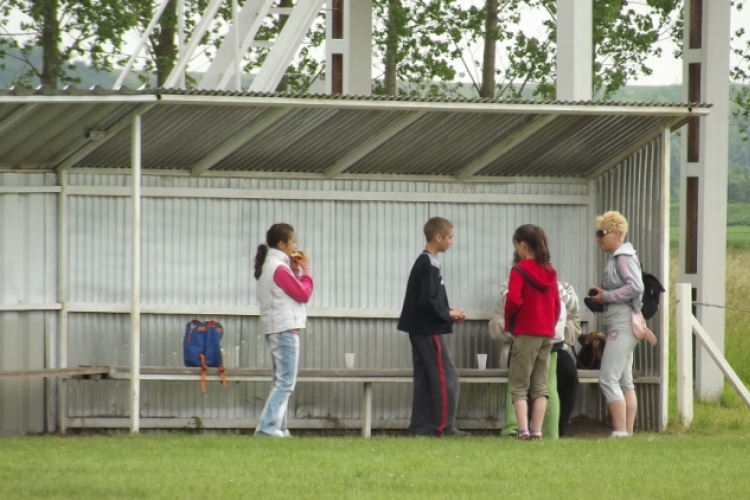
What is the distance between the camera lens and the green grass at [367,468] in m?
8.74

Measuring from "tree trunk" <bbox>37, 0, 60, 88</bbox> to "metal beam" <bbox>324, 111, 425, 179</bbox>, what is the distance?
15.2 m

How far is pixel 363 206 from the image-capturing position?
1277 centimetres

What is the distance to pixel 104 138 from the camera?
37.8ft

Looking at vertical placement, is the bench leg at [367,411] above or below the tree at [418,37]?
below

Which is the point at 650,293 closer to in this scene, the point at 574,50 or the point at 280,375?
the point at 574,50

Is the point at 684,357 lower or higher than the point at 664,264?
lower

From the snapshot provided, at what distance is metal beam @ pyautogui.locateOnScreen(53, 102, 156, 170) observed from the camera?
435 inches

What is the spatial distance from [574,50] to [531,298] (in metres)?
2.43

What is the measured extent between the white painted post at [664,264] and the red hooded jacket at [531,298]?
3.88ft

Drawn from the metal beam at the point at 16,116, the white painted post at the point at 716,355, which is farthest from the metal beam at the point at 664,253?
the metal beam at the point at 16,116

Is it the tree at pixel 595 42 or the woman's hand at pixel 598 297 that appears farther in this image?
the tree at pixel 595 42

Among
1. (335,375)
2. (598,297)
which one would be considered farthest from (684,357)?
(335,375)

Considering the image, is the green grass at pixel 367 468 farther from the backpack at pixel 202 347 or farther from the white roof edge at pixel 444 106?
the white roof edge at pixel 444 106

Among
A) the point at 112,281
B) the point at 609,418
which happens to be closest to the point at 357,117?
the point at 112,281
